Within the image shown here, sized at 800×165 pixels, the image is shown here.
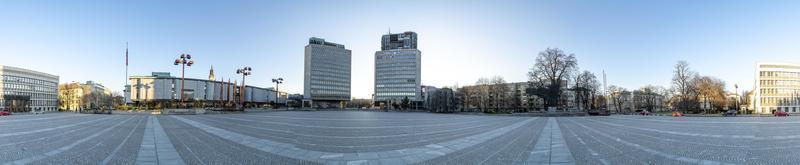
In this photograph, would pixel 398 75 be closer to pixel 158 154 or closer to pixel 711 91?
pixel 711 91

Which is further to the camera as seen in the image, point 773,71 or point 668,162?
point 773,71

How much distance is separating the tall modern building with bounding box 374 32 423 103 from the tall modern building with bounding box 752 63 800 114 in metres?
110

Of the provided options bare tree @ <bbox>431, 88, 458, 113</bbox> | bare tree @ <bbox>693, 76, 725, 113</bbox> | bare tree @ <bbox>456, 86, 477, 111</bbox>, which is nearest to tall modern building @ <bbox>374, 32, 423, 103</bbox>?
bare tree @ <bbox>456, 86, 477, 111</bbox>

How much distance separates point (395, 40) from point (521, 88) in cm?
7442

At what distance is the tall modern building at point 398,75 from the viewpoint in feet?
554

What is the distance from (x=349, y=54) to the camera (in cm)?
18638

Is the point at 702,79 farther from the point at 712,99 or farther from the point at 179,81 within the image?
the point at 179,81

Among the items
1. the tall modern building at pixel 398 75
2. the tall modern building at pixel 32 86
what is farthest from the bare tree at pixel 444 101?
the tall modern building at pixel 32 86

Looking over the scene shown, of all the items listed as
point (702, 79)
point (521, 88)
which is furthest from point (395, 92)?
point (702, 79)

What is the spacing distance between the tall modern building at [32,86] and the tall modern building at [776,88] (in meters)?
Answer: 205

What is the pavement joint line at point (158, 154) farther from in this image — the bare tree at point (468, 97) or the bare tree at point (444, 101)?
the bare tree at point (468, 97)

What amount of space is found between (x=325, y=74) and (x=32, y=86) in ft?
345

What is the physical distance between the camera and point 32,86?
134 meters

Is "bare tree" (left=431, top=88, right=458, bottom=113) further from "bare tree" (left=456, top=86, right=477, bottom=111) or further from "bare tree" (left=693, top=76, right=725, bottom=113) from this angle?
"bare tree" (left=693, top=76, right=725, bottom=113)
